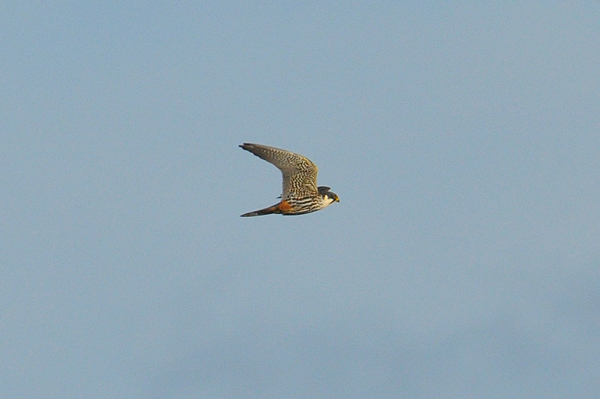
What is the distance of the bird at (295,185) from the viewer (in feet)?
171

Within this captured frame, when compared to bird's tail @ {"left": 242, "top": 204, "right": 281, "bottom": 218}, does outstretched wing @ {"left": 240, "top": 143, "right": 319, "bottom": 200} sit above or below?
above

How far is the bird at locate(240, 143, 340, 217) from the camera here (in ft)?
171

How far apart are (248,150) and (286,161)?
1464 mm

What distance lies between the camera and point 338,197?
54562 mm

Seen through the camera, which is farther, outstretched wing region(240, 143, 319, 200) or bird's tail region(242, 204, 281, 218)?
bird's tail region(242, 204, 281, 218)

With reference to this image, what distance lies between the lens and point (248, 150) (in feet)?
171

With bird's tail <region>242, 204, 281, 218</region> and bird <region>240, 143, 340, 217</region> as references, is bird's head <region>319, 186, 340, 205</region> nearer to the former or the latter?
bird <region>240, 143, 340, 217</region>

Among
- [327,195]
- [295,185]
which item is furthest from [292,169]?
[327,195]

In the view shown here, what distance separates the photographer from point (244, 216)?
176ft

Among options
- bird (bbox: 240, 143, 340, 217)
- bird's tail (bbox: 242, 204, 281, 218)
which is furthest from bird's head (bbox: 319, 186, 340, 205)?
bird's tail (bbox: 242, 204, 281, 218)

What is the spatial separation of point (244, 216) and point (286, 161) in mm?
2985

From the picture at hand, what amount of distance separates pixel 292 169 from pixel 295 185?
781 mm

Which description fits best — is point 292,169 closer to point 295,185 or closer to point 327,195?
point 295,185

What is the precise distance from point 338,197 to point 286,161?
3.27m
